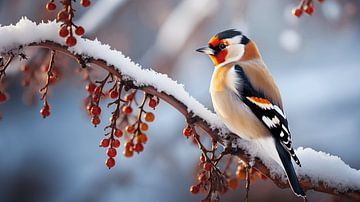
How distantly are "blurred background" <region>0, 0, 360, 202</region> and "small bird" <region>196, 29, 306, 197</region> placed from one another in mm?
823

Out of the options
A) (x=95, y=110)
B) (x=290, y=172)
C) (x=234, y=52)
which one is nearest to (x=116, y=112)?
(x=95, y=110)

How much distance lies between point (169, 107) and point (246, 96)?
166cm

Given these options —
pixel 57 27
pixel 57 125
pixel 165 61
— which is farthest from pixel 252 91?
pixel 57 125

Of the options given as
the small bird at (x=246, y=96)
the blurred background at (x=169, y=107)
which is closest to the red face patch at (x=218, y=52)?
the small bird at (x=246, y=96)

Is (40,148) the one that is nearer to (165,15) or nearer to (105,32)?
(105,32)

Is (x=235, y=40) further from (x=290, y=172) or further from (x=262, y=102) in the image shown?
(x=290, y=172)

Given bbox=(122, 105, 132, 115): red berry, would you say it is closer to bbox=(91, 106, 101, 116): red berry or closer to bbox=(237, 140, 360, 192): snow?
bbox=(91, 106, 101, 116): red berry

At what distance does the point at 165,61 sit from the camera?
2.60m

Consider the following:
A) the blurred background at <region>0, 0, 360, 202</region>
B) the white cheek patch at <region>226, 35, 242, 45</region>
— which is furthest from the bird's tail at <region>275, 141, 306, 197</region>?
the blurred background at <region>0, 0, 360, 202</region>

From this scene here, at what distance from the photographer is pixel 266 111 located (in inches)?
53.5

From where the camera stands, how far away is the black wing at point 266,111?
1.30 meters

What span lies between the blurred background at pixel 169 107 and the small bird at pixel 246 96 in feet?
2.70

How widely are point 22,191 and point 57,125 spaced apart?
547 millimetres

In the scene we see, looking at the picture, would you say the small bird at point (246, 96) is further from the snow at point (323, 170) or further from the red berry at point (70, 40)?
the red berry at point (70, 40)
